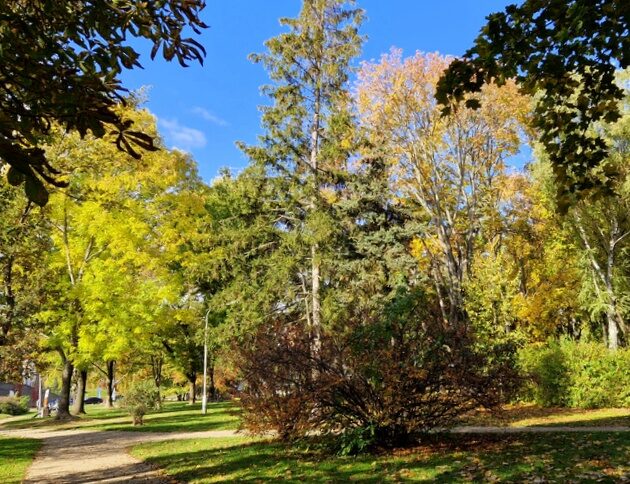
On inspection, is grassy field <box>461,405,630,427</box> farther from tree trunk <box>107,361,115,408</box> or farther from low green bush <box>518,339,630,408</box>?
tree trunk <box>107,361,115,408</box>

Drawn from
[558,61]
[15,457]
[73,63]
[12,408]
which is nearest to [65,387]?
[15,457]

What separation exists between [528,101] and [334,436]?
61.3 ft

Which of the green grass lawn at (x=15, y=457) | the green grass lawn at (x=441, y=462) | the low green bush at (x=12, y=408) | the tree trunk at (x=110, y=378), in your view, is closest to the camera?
the green grass lawn at (x=441, y=462)

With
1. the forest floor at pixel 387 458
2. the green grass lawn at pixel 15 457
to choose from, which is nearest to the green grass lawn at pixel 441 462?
the forest floor at pixel 387 458

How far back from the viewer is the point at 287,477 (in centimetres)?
751

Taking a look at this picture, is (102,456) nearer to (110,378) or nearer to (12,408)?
(110,378)

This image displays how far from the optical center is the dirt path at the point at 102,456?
8992 mm

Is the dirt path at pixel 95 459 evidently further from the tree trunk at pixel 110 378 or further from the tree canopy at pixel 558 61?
the tree trunk at pixel 110 378

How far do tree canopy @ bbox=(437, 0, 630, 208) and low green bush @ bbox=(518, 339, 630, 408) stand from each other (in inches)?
503

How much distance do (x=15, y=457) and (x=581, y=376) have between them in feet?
55.4

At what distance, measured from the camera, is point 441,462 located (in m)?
7.75

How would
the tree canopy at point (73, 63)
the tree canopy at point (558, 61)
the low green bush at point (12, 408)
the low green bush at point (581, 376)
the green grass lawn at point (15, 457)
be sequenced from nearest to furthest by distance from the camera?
1. the tree canopy at point (73, 63)
2. the tree canopy at point (558, 61)
3. the green grass lawn at point (15, 457)
4. the low green bush at point (581, 376)
5. the low green bush at point (12, 408)

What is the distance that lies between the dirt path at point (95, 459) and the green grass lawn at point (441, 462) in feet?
1.77

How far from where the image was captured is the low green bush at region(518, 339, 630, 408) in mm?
16156
